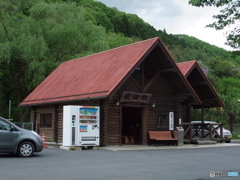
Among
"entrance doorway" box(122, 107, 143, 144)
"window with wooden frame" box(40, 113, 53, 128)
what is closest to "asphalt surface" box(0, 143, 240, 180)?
"entrance doorway" box(122, 107, 143, 144)

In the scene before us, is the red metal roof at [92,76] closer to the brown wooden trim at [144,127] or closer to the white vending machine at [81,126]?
the white vending machine at [81,126]

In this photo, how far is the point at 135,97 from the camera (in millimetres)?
20297

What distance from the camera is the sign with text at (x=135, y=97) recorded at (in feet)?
64.9

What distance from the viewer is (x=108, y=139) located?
19750 millimetres

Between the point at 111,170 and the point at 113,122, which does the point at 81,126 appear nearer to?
the point at 113,122

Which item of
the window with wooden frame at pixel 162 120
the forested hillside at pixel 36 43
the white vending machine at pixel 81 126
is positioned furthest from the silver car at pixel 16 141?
the forested hillside at pixel 36 43

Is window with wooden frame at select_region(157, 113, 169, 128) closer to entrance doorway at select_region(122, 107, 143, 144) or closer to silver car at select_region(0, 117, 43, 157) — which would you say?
entrance doorway at select_region(122, 107, 143, 144)

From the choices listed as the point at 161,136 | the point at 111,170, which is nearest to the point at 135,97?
the point at 161,136

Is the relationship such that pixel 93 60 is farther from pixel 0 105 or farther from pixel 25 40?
pixel 0 105

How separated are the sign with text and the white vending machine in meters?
1.68

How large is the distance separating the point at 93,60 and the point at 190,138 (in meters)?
8.20

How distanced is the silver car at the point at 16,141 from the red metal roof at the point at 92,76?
4.83 metres

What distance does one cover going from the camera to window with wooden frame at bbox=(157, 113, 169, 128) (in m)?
22.2

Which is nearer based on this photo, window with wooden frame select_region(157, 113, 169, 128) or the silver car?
the silver car
